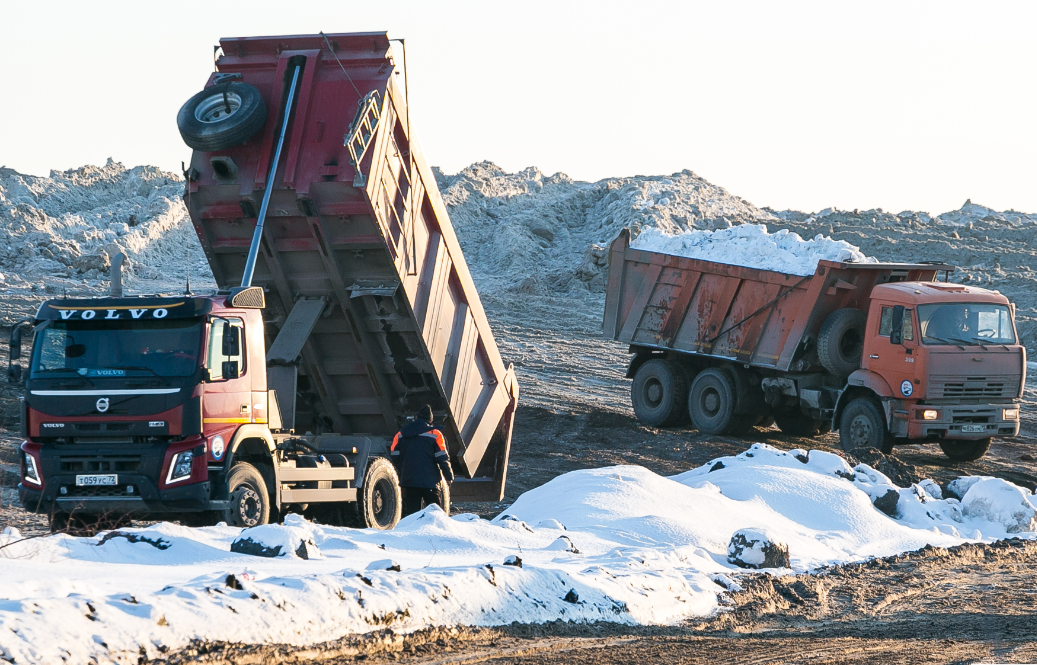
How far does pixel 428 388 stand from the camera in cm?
1152

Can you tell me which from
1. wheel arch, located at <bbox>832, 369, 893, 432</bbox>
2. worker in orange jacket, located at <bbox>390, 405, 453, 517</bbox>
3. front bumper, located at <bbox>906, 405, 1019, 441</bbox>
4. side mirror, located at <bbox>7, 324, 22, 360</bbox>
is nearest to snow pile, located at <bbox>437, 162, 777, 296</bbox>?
wheel arch, located at <bbox>832, 369, 893, 432</bbox>

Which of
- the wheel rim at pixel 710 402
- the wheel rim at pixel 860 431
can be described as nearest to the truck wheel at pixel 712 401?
the wheel rim at pixel 710 402

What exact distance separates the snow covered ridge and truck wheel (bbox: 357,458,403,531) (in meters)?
1.17

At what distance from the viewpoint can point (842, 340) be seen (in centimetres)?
1698

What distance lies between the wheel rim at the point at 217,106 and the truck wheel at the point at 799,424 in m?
11.5

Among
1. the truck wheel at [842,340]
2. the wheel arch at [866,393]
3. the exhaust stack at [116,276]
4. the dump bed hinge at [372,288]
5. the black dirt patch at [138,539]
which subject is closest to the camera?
the black dirt patch at [138,539]

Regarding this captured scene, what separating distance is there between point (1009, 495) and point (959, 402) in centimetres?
396

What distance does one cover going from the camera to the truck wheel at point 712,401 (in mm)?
18562

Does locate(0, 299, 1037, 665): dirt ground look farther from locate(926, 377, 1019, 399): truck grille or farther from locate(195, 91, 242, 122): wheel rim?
locate(195, 91, 242, 122): wheel rim

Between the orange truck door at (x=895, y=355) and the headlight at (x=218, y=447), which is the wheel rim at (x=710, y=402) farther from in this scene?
the headlight at (x=218, y=447)

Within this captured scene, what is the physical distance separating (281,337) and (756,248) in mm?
9674

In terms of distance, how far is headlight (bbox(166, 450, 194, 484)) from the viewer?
8.89m

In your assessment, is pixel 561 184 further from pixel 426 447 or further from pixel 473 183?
pixel 426 447

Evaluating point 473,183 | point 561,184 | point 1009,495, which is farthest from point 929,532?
point 561,184
